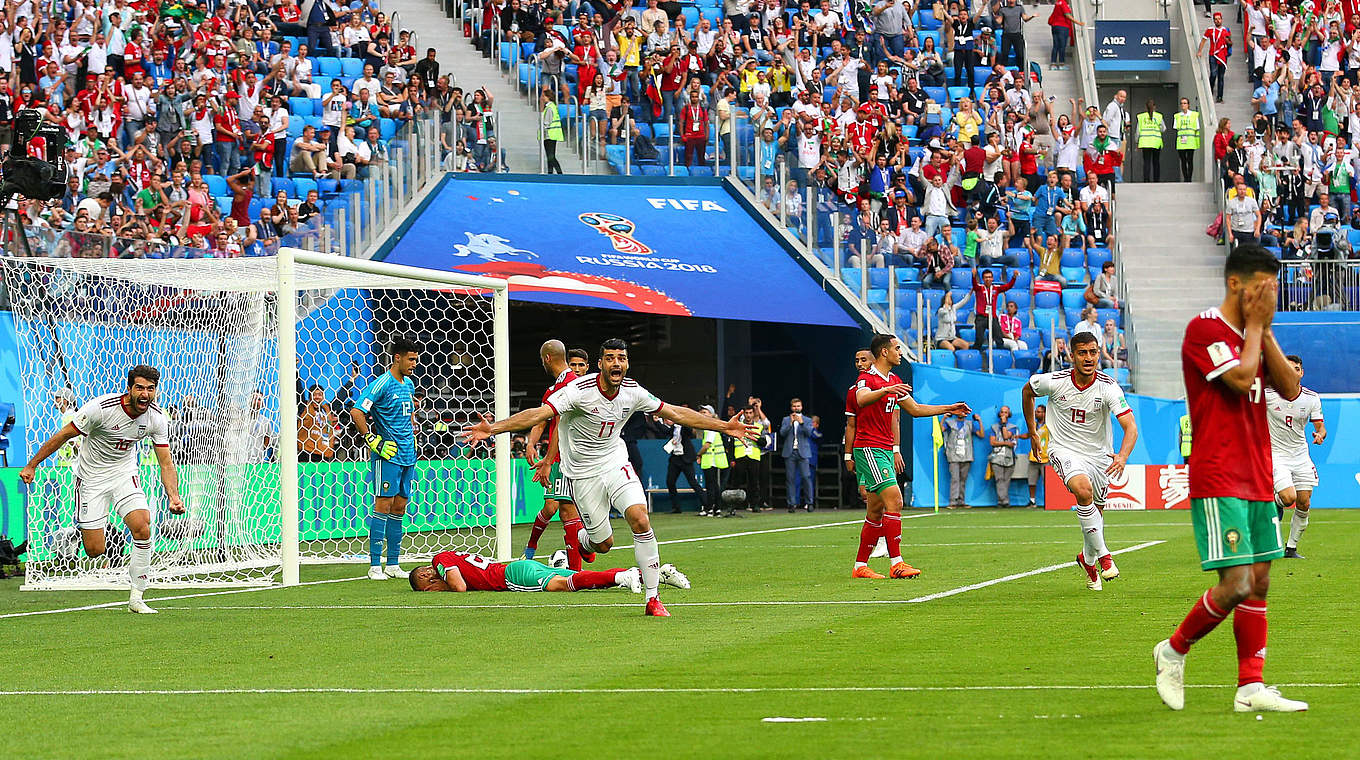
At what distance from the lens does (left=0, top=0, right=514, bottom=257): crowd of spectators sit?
89.7 ft

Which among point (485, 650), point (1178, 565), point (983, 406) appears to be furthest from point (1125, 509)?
point (485, 650)

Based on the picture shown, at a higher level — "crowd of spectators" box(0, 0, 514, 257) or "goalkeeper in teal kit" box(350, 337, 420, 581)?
"crowd of spectators" box(0, 0, 514, 257)

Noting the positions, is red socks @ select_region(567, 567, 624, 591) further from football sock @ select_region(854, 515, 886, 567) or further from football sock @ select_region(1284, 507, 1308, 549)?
football sock @ select_region(1284, 507, 1308, 549)

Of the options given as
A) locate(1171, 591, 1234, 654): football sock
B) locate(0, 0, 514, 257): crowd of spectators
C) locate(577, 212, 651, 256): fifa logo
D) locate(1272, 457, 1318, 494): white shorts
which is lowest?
locate(1171, 591, 1234, 654): football sock

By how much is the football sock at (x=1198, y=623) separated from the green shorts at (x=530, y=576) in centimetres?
846

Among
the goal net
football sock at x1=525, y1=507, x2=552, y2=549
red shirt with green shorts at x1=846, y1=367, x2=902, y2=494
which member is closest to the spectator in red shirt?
the goal net

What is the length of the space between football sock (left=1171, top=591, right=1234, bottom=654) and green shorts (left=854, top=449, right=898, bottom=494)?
28.9ft

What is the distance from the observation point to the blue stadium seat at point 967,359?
3328 cm

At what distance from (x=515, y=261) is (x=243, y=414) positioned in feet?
Answer: 36.0

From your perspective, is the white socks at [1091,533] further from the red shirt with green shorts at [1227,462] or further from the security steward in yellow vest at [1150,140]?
the security steward in yellow vest at [1150,140]

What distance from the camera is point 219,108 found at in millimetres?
30328

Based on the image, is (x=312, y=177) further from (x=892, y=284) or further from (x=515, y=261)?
(x=892, y=284)

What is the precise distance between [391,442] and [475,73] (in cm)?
2015

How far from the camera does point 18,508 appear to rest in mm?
19250
